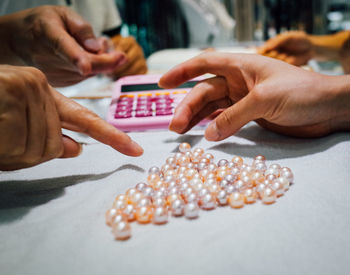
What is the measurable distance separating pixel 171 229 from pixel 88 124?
21 centimetres

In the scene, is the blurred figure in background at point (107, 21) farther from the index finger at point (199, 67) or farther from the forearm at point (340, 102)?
the forearm at point (340, 102)

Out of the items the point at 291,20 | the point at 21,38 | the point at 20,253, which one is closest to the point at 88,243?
the point at 20,253

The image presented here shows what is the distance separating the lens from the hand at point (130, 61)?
104 cm

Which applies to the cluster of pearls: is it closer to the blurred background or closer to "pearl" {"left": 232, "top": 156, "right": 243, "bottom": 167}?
"pearl" {"left": 232, "top": 156, "right": 243, "bottom": 167}

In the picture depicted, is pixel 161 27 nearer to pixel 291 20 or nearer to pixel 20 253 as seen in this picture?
pixel 291 20

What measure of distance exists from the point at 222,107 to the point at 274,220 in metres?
0.34

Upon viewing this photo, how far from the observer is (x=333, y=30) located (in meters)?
1.37

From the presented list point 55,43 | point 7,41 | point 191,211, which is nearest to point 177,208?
point 191,211

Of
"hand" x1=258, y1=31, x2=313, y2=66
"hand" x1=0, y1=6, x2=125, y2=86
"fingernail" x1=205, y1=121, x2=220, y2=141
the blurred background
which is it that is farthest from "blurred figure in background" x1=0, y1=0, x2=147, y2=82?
"fingernail" x1=205, y1=121, x2=220, y2=141

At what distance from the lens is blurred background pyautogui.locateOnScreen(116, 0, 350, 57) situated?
1284mm

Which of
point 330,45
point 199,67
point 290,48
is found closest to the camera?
point 199,67

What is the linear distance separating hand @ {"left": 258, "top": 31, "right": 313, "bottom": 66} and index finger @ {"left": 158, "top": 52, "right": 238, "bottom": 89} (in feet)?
1.57

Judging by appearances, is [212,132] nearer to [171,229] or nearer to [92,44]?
[171,229]

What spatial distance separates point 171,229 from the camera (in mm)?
303
